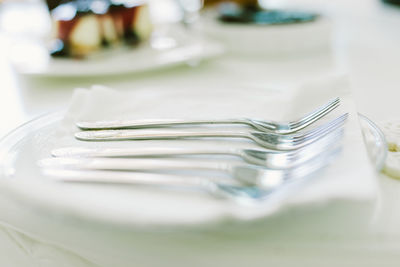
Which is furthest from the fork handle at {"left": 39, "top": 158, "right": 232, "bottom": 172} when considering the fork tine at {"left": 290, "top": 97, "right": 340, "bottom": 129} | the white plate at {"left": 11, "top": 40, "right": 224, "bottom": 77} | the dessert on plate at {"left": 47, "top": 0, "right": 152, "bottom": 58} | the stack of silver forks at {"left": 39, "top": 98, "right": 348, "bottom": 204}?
the dessert on plate at {"left": 47, "top": 0, "right": 152, "bottom": 58}

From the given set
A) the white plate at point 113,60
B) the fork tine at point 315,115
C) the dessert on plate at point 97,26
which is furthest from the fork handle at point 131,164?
the dessert on plate at point 97,26

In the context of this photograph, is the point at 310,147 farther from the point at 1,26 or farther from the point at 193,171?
the point at 1,26

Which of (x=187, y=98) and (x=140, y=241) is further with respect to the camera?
(x=187, y=98)

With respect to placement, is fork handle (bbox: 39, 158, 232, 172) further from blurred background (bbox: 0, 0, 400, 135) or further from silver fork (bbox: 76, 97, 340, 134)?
blurred background (bbox: 0, 0, 400, 135)

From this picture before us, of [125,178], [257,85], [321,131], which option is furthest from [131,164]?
[257,85]

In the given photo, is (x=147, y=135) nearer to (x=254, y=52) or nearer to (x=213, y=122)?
(x=213, y=122)

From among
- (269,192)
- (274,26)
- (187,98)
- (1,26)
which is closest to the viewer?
(269,192)

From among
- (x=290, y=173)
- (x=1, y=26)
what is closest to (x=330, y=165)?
(x=290, y=173)

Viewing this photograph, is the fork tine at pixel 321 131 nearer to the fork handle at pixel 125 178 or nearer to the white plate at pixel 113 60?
the fork handle at pixel 125 178
